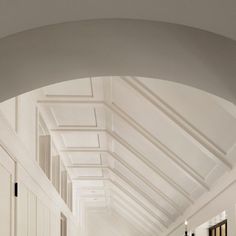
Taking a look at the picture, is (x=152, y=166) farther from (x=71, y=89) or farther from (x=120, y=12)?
(x=120, y=12)

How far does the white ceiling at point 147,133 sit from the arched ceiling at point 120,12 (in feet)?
5.76

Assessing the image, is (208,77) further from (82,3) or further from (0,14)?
(0,14)

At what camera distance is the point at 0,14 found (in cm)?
238

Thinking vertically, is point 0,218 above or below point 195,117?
below

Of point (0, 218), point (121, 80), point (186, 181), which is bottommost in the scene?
point (0, 218)

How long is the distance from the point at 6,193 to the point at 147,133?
2.56 meters

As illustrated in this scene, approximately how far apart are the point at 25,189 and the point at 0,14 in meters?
3.14

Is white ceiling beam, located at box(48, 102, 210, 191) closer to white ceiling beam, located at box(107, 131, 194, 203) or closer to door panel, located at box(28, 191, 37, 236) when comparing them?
white ceiling beam, located at box(107, 131, 194, 203)

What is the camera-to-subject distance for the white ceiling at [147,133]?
5309 mm

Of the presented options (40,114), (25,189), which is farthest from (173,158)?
(25,189)

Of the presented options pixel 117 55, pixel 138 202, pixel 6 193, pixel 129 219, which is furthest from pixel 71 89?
pixel 129 219

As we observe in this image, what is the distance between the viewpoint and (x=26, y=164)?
539 centimetres

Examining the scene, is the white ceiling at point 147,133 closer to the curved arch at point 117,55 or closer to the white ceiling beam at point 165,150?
the white ceiling beam at point 165,150

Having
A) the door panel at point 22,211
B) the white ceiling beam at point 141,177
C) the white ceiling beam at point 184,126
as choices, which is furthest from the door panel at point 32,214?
the white ceiling beam at point 141,177
